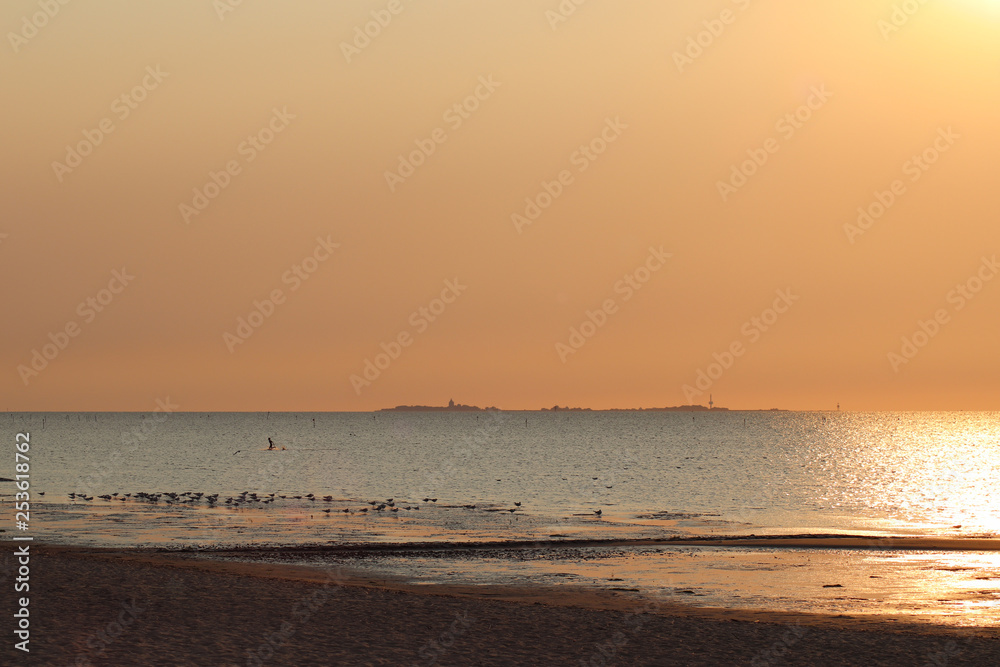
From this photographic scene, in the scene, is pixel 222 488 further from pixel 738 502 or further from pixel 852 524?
pixel 852 524

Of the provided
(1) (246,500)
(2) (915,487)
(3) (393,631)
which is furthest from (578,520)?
(2) (915,487)

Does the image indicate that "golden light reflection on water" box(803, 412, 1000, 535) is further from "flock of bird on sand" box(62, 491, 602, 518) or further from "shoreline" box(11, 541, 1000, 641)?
"shoreline" box(11, 541, 1000, 641)

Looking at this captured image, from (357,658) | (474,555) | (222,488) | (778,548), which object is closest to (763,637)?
(357,658)

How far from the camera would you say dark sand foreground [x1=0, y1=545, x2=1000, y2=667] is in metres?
17.9

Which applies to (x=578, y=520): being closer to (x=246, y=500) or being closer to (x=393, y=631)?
(x=246, y=500)

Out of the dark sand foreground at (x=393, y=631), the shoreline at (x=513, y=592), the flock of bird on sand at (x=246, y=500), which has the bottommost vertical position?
the dark sand foreground at (x=393, y=631)

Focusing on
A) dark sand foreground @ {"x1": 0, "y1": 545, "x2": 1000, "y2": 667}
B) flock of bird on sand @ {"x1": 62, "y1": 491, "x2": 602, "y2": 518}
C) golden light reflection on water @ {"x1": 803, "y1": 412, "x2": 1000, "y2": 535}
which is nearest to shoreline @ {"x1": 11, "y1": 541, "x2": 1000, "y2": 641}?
dark sand foreground @ {"x1": 0, "y1": 545, "x2": 1000, "y2": 667}

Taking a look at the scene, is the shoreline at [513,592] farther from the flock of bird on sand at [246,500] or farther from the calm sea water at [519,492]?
the flock of bird on sand at [246,500]

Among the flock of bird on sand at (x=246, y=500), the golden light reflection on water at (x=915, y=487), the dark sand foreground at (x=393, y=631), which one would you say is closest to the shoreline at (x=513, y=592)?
the dark sand foreground at (x=393, y=631)

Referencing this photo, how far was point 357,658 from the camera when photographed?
17625mm

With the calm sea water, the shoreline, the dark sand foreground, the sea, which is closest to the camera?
the dark sand foreground

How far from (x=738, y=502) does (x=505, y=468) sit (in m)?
48.3

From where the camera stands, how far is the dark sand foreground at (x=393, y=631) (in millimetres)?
17922

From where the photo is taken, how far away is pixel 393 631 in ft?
67.2
